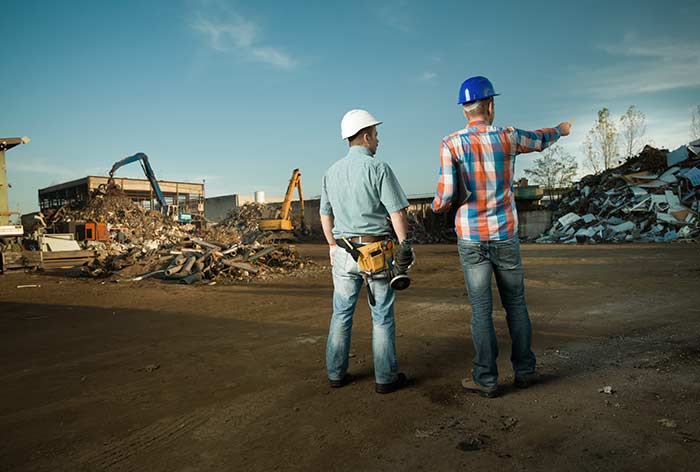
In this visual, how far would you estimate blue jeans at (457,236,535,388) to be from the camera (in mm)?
3107

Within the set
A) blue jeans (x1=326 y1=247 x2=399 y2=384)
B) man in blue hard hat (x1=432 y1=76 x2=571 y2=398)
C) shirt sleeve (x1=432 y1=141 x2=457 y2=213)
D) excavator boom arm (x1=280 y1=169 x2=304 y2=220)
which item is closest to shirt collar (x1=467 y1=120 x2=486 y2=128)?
man in blue hard hat (x1=432 y1=76 x2=571 y2=398)

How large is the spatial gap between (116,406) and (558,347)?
4.05 meters

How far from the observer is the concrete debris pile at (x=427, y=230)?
2694 cm

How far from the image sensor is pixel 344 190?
3.34m

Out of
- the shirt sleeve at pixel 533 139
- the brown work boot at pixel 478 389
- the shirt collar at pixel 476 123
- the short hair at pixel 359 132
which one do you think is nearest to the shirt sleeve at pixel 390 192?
the short hair at pixel 359 132

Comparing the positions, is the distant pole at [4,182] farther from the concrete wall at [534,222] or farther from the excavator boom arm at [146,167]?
the concrete wall at [534,222]

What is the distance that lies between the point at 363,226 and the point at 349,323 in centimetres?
81

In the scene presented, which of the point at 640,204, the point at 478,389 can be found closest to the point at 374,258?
the point at 478,389

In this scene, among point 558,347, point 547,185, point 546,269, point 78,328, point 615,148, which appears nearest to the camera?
point 558,347

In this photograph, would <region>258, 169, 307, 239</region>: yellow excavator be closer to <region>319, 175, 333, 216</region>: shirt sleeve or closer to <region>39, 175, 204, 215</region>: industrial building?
<region>39, 175, 204, 215</region>: industrial building

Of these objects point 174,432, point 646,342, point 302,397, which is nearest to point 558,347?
point 646,342

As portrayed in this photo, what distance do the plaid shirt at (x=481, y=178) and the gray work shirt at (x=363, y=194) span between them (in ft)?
1.28

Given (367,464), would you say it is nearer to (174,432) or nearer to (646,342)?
(174,432)

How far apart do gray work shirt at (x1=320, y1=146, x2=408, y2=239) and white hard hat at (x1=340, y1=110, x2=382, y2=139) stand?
0.13 m
